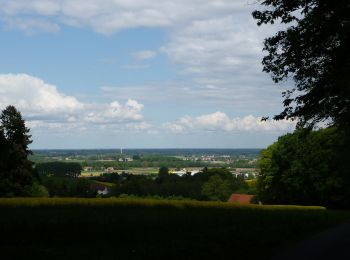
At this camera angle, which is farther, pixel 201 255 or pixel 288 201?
pixel 288 201

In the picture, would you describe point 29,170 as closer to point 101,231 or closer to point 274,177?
point 274,177

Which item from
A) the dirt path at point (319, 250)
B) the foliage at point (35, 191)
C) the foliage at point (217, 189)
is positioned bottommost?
the foliage at point (217, 189)

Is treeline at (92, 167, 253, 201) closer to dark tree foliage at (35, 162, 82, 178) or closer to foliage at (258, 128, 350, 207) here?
foliage at (258, 128, 350, 207)

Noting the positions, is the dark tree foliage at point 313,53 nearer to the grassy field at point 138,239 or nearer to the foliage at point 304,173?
the grassy field at point 138,239

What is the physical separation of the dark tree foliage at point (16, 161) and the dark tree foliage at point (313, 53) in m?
40.8

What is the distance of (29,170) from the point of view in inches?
2258

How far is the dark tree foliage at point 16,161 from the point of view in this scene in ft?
180

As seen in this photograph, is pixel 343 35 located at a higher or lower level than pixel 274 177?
higher

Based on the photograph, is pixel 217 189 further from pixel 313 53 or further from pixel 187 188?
pixel 313 53

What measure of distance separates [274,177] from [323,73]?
53362 millimetres

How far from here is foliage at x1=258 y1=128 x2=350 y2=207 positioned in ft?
202

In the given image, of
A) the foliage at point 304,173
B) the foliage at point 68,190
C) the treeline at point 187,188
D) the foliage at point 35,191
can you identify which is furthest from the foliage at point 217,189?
the foliage at point 35,191

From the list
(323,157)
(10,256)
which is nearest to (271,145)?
(323,157)

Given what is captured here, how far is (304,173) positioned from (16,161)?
3504 cm
